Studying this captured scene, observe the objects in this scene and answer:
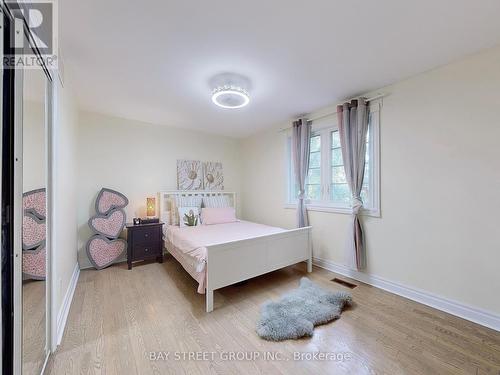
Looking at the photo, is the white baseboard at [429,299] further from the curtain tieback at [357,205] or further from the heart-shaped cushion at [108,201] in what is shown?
the heart-shaped cushion at [108,201]

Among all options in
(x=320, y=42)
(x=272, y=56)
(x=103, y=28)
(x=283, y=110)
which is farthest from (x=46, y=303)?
(x=283, y=110)

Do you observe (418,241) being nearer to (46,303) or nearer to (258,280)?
(258,280)

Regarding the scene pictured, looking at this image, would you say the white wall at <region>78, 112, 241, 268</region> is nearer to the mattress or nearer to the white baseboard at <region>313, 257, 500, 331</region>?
the mattress

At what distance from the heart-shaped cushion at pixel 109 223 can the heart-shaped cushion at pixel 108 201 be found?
7 centimetres

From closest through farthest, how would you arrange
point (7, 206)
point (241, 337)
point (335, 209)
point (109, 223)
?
point (7, 206)
point (241, 337)
point (335, 209)
point (109, 223)

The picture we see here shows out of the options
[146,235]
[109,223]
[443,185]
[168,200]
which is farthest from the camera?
[168,200]

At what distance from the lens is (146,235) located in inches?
128

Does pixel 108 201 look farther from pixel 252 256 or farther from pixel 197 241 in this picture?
pixel 252 256

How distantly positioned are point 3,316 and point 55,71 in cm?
168

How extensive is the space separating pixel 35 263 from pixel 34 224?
24 cm

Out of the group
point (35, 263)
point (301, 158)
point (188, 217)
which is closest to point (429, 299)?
point (301, 158)

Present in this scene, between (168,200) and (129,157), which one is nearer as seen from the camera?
(129,157)

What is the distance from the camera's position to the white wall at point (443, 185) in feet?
6.08

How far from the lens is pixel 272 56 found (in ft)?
6.23
